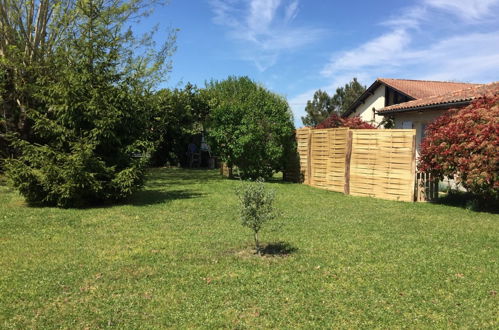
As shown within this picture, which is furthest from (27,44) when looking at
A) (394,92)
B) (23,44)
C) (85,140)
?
(394,92)

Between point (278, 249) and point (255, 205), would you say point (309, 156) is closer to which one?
point (278, 249)

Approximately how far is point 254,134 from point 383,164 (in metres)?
5.65

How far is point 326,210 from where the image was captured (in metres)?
10.1

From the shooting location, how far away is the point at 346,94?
1769 inches

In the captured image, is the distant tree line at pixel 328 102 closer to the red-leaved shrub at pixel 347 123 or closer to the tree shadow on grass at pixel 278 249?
the red-leaved shrub at pixel 347 123

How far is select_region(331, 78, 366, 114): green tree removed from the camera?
44.5 meters

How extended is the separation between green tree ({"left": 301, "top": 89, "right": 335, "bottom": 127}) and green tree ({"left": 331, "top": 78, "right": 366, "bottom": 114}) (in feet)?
2.02

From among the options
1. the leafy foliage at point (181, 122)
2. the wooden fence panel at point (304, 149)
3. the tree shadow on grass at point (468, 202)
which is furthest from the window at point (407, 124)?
the leafy foliage at point (181, 122)

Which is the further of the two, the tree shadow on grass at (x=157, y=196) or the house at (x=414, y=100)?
the house at (x=414, y=100)

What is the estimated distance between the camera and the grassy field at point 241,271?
399 centimetres

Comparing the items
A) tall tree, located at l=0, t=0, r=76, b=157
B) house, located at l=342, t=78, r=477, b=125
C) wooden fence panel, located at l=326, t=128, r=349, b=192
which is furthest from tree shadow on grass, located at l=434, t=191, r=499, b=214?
tall tree, located at l=0, t=0, r=76, b=157

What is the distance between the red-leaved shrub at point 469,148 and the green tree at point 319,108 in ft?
110

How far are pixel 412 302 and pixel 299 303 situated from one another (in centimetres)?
124

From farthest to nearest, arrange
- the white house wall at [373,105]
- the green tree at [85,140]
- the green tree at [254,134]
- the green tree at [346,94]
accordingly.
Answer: the green tree at [346,94] → the white house wall at [373,105] → the green tree at [254,134] → the green tree at [85,140]
